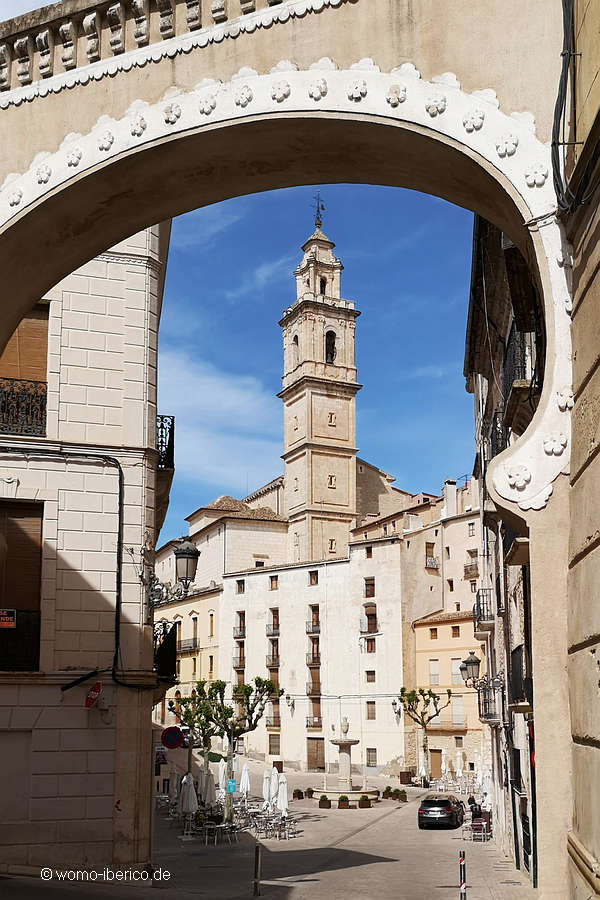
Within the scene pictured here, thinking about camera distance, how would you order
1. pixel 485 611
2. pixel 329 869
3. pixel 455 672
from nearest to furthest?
pixel 329 869 < pixel 485 611 < pixel 455 672

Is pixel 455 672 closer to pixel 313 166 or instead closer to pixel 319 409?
pixel 319 409

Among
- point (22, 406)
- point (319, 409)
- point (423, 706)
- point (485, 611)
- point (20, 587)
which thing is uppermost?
point (319, 409)

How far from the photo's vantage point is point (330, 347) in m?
77.2

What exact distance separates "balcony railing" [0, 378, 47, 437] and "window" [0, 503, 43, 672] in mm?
1277

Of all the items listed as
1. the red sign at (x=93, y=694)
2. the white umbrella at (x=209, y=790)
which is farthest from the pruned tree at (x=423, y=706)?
the red sign at (x=93, y=694)

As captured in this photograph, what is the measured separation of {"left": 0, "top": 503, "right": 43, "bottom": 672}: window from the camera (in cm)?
1562

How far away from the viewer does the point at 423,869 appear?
22359 mm

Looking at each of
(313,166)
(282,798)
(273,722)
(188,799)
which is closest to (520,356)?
(313,166)

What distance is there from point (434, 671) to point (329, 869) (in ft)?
112

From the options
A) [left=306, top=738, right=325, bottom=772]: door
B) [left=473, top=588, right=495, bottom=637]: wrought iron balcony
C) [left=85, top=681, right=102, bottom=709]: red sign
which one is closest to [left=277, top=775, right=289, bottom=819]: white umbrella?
[left=473, top=588, right=495, bottom=637]: wrought iron balcony

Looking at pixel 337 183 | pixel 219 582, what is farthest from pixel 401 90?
pixel 219 582

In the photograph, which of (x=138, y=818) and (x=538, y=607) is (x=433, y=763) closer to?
(x=138, y=818)

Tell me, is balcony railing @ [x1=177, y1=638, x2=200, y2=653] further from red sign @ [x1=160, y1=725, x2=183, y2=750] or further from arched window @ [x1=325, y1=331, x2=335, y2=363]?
red sign @ [x1=160, y1=725, x2=183, y2=750]

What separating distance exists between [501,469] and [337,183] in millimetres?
2644
